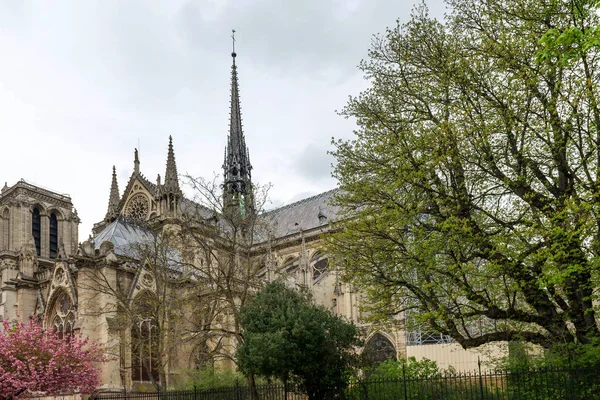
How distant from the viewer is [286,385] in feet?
55.8

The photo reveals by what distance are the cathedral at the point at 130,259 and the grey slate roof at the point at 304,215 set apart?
4.6 inches

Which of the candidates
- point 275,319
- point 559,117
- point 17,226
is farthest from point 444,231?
point 17,226

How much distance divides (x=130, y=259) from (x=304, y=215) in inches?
873

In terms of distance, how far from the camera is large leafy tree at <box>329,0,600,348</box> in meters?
14.2

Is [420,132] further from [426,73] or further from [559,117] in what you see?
[559,117]

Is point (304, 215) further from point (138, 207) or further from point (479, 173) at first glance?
point (479, 173)

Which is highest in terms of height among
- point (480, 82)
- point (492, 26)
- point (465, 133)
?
point (492, 26)

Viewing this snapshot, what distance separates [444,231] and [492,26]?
18.2 ft

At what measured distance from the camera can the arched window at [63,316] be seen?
28.2m

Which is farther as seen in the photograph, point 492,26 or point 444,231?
point 492,26

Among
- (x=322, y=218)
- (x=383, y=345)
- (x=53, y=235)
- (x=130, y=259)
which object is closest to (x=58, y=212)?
(x=53, y=235)

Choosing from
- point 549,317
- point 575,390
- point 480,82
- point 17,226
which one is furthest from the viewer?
point 17,226

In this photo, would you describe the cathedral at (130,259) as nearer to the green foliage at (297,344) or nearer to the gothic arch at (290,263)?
the gothic arch at (290,263)

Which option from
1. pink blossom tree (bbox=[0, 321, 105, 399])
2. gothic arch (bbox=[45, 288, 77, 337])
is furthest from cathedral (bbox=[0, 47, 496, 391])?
pink blossom tree (bbox=[0, 321, 105, 399])
